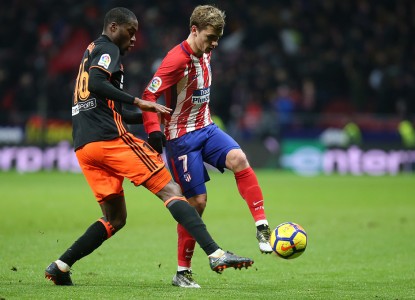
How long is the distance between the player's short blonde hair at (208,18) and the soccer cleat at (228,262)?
6.33 feet

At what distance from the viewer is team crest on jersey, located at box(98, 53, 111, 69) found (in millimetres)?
6602

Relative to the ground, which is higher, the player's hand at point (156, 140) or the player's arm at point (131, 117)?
the player's arm at point (131, 117)

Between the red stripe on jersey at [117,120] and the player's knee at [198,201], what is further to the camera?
the player's knee at [198,201]

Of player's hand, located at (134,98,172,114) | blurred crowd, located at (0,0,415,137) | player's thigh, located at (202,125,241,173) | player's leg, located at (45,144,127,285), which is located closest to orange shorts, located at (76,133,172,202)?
player's leg, located at (45,144,127,285)

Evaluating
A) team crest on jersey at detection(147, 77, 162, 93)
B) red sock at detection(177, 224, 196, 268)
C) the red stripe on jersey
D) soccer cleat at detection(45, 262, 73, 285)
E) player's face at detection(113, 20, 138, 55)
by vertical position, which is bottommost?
soccer cleat at detection(45, 262, 73, 285)

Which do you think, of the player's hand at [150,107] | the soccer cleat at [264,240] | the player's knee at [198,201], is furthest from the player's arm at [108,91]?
the soccer cleat at [264,240]

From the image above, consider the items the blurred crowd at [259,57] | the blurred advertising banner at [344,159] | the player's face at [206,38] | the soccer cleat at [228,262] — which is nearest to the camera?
the soccer cleat at [228,262]

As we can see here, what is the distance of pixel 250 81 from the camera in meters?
25.1

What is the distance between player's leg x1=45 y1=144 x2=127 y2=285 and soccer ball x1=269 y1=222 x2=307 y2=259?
1236 millimetres

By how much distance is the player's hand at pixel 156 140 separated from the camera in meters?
6.91

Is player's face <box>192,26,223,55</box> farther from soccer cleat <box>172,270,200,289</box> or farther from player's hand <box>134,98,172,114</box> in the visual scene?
soccer cleat <box>172,270,200,289</box>

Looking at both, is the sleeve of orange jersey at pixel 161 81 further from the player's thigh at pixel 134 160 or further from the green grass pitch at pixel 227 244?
the green grass pitch at pixel 227 244

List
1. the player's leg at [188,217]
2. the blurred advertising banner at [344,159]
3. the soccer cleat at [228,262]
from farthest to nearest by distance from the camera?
1. the blurred advertising banner at [344,159]
2. the player's leg at [188,217]
3. the soccer cleat at [228,262]

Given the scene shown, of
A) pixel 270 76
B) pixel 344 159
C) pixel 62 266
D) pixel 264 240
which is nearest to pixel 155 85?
pixel 264 240
